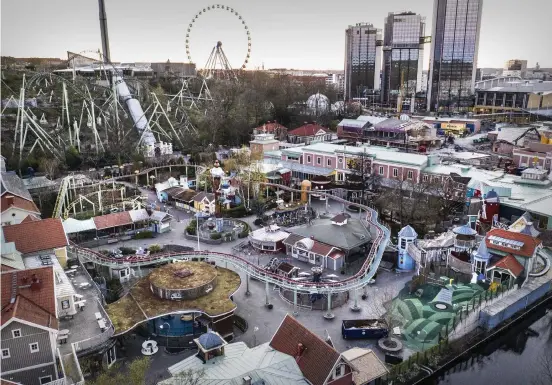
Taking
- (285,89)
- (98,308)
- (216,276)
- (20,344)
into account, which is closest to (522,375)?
(216,276)

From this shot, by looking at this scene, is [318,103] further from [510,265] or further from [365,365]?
[365,365]

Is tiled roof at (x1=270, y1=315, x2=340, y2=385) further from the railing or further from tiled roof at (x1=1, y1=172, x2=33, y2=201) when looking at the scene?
tiled roof at (x1=1, y1=172, x2=33, y2=201)

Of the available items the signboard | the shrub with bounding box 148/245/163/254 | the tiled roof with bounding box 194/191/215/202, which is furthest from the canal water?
the signboard

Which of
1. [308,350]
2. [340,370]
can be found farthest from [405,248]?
[308,350]

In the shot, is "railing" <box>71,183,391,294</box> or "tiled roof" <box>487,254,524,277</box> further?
"tiled roof" <box>487,254,524,277</box>

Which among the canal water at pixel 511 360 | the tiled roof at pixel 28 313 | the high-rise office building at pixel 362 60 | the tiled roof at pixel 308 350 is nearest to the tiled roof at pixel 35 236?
the tiled roof at pixel 28 313

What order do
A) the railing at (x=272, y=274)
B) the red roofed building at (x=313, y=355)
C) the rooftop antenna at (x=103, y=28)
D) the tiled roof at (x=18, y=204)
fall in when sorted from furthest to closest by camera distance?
the rooftop antenna at (x=103, y=28) → the tiled roof at (x=18, y=204) → the railing at (x=272, y=274) → the red roofed building at (x=313, y=355)

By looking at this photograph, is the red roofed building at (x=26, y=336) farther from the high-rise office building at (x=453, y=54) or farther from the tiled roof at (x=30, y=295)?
the high-rise office building at (x=453, y=54)
